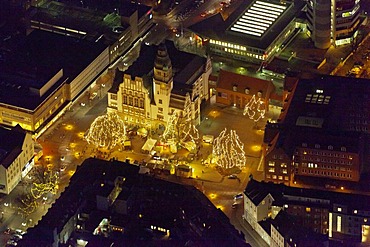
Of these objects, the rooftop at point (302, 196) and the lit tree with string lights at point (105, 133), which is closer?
the rooftop at point (302, 196)

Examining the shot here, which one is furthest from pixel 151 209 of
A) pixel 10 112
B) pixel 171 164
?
pixel 10 112

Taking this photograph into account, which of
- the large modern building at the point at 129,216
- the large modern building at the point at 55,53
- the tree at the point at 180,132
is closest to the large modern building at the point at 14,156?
the large modern building at the point at 55,53

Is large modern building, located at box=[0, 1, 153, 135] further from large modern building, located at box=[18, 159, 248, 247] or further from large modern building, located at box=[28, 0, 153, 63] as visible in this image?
large modern building, located at box=[18, 159, 248, 247]

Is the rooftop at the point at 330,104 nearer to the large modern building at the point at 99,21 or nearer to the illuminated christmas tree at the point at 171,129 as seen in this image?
the illuminated christmas tree at the point at 171,129

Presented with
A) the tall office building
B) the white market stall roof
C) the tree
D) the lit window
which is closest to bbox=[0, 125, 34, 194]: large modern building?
the white market stall roof

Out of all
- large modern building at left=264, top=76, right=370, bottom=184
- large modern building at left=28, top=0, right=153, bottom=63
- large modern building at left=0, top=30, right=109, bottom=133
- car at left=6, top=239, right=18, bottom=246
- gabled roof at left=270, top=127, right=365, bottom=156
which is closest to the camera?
car at left=6, top=239, right=18, bottom=246

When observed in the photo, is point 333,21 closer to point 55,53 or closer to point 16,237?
point 55,53
